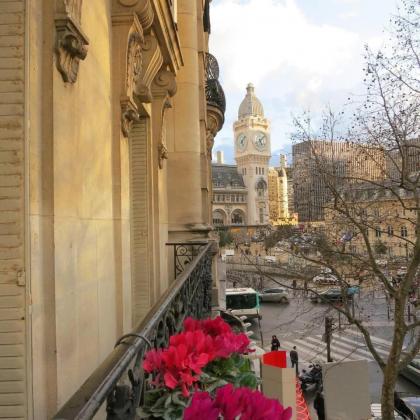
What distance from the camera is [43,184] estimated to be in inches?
98.0

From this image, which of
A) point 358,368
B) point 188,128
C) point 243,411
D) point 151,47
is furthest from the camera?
point 358,368

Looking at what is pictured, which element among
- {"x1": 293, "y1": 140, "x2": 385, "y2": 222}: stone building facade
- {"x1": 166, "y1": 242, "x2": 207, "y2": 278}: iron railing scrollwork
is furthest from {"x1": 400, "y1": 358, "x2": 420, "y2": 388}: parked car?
{"x1": 166, "y1": 242, "x2": 207, "y2": 278}: iron railing scrollwork

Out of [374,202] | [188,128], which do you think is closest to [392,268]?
[374,202]

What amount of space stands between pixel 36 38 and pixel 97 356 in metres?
2.31

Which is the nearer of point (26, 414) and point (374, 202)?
point (26, 414)

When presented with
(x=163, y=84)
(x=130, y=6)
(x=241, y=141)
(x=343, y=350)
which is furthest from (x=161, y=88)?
(x=241, y=141)

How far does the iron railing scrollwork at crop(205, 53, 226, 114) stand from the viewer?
15930 millimetres

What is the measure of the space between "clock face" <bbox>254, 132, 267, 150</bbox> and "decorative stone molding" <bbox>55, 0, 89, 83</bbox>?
150505 mm

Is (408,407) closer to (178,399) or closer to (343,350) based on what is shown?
(343,350)

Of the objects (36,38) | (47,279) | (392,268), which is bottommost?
(392,268)

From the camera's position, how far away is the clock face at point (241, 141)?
499 ft

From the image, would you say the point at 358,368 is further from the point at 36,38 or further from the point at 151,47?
the point at 36,38

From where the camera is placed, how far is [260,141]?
152375 millimetres

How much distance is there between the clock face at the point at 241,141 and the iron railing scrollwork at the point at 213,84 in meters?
136
